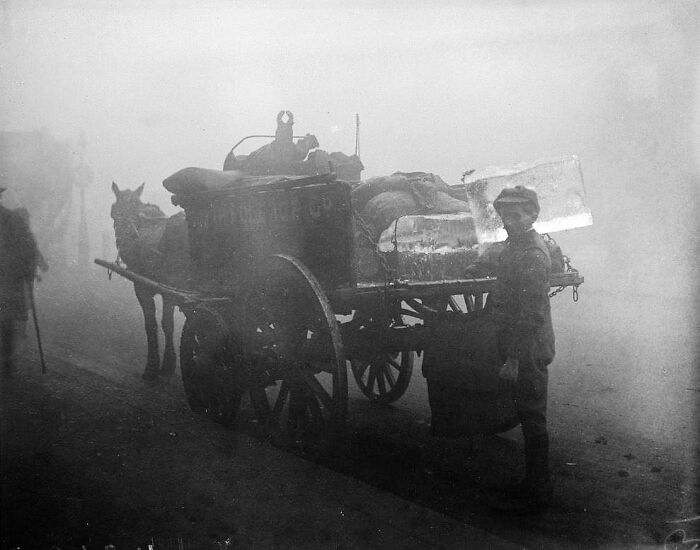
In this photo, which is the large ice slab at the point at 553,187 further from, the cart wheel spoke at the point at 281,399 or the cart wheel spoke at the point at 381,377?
the cart wheel spoke at the point at 381,377

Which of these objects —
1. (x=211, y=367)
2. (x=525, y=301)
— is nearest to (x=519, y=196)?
(x=525, y=301)

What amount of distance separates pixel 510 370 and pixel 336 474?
1.45 metres

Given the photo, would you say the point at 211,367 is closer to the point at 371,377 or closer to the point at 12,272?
the point at 371,377

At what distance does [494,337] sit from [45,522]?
297 centimetres

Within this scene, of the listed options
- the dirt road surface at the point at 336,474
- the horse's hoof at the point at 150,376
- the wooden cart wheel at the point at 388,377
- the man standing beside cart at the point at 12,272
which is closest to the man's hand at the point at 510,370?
the dirt road surface at the point at 336,474

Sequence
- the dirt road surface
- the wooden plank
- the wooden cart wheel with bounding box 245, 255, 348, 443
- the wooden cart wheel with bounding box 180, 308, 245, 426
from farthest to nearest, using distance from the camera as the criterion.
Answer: the wooden cart wheel with bounding box 180, 308, 245, 426 → the wooden plank → the wooden cart wheel with bounding box 245, 255, 348, 443 → the dirt road surface

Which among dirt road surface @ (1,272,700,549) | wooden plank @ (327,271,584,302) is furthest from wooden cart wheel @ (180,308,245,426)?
wooden plank @ (327,271,584,302)

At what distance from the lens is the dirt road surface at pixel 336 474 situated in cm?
336

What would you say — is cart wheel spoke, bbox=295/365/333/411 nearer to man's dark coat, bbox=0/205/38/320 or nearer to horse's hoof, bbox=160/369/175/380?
horse's hoof, bbox=160/369/175/380

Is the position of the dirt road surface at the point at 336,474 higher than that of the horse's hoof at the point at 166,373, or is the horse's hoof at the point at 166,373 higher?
the dirt road surface at the point at 336,474

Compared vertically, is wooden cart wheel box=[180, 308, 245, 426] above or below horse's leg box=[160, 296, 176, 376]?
above

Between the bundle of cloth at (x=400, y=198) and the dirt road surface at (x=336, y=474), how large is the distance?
70.3 inches

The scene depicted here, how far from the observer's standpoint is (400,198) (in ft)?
15.9

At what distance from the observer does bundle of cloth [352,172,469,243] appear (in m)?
4.79
